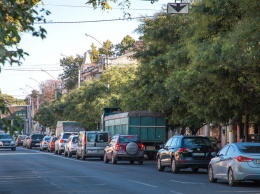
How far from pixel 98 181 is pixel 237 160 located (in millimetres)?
4972

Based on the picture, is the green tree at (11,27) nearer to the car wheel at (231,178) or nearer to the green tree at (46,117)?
the car wheel at (231,178)

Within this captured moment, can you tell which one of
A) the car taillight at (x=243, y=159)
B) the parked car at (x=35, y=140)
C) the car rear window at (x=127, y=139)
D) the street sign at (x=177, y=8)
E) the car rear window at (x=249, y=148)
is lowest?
the car taillight at (x=243, y=159)

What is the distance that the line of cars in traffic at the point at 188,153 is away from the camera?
2244 cm

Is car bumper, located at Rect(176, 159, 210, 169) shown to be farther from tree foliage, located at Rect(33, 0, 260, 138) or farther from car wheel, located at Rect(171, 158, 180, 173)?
tree foliage, located at Rect(33, 0, 260, 138)

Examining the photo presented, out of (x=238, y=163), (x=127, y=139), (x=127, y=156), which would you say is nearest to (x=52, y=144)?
(x=127, y=139)

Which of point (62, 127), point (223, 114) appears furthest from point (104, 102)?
point (223, 114)

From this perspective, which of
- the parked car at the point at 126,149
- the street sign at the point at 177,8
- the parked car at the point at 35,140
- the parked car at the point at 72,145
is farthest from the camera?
the parked car at the point at 35,140

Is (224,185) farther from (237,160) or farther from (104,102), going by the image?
(104,102)

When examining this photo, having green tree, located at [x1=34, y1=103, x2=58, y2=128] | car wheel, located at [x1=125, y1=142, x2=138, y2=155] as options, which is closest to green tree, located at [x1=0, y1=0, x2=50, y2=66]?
car wheel, located at [x1=125, y1=142, x2=138, y2=155]

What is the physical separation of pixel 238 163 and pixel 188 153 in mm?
8053

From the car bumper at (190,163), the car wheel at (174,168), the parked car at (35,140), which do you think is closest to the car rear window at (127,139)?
the car wheel at (174,168)

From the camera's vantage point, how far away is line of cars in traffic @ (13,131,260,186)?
22438 millimetres

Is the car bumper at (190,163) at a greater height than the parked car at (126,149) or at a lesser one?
lesser

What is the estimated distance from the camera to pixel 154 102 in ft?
154
